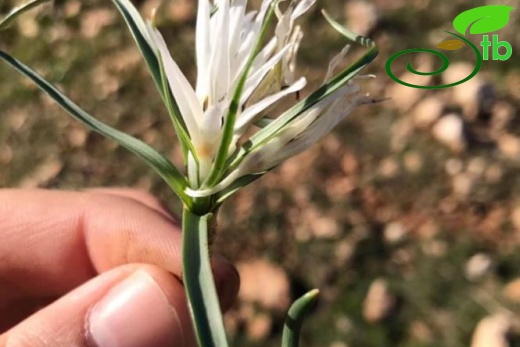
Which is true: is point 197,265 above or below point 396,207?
above

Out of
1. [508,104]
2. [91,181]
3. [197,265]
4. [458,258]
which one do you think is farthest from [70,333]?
[508,104]

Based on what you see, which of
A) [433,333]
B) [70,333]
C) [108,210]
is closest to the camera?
[70,333]

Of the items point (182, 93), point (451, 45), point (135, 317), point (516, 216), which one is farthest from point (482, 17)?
point (182, 93)

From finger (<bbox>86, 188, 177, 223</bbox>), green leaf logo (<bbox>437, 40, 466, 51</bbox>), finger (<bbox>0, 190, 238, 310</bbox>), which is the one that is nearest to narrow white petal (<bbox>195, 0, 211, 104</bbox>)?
finger (<bbox>0, 190, 238, 310</bbox>)

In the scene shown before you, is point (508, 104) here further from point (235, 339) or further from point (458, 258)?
point (235, 339)

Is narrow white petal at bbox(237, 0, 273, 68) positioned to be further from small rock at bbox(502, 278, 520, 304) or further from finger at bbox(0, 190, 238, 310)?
small rock at bbox(502, 278, 520, 304)

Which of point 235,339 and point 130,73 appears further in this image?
point 130,73
